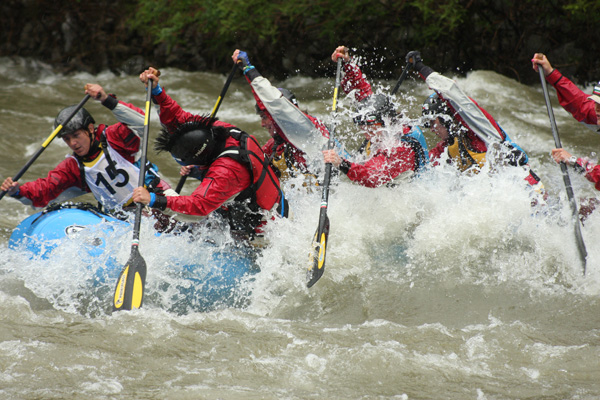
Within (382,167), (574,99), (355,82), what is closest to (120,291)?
(382,167)

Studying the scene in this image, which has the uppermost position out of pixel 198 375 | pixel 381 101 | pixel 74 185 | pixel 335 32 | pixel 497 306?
pixel 335 32

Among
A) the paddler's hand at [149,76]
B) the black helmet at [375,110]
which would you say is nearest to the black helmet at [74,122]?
the paddler's hand at [149,76]

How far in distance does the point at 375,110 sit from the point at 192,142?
1.92m

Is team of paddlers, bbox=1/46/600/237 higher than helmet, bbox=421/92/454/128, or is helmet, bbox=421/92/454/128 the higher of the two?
helmet, bbox=421/92/454/128

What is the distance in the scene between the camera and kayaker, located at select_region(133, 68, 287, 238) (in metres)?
4.01

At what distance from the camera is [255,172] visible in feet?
13.7

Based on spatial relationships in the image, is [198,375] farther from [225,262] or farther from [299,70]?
[299,70]

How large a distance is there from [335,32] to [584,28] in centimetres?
413

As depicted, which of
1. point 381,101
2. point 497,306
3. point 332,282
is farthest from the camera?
point 381,101

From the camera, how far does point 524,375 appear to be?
11.3 ft

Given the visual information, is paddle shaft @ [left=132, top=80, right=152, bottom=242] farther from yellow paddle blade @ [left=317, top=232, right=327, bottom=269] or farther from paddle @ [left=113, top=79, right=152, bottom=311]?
yellow paddle blade @ [left=317, top=232, right=327, bottom=269]

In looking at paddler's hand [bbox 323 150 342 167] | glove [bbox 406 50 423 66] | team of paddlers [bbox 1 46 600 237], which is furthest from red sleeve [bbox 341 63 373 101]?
paddler's hand [bbox 323 150 342 167]

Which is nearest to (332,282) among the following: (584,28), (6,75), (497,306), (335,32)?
(497,306)

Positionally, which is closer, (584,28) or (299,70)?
(584,28)
